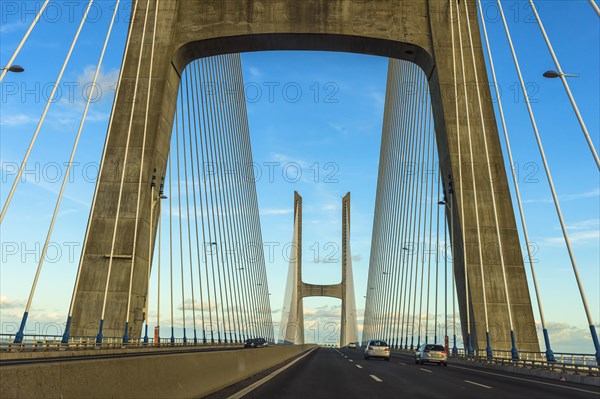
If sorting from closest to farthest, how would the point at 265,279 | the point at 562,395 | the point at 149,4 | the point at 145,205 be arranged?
the point at 562,395 < the point at 145,205 < the point at 149,4 < the point at 265,279

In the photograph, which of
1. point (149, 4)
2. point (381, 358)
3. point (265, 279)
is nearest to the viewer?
point (149, 4)

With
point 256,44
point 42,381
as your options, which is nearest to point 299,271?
point 256,44

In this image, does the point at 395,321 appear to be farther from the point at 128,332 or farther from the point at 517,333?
the point at 128,332

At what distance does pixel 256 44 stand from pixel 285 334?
62.5 metres

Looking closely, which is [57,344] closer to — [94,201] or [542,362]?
[94,201]

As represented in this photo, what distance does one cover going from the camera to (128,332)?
88.0 ft

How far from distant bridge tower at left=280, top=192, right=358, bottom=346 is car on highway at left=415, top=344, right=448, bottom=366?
5536 centimetres

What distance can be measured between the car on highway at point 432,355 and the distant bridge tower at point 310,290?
55363mm

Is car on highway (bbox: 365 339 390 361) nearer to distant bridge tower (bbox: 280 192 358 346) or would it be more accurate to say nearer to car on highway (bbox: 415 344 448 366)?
car on highway (bbox: 415 344 448 366)

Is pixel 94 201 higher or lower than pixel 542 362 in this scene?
higher

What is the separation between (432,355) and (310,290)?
83379mm

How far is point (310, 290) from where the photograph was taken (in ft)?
363

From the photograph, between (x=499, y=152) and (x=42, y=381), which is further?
(x=499, y=152)

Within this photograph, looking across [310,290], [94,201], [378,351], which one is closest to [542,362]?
[378,351]
